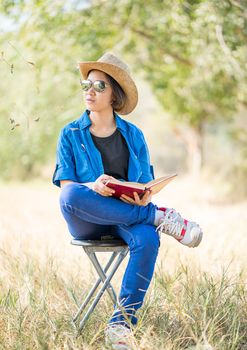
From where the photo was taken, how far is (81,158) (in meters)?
4.05

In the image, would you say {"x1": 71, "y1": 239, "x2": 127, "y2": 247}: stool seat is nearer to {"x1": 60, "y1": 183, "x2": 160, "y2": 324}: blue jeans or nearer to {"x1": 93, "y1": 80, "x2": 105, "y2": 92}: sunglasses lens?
{"x1": 60, "y1": 183, "x2": 160, "y2": 324}: blue jeans

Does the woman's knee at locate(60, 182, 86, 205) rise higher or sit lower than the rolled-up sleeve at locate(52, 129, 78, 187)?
lower

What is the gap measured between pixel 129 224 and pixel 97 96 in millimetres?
822

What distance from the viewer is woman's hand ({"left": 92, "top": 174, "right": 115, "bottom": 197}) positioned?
372 cm

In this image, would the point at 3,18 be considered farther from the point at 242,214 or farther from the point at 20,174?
the point at 20,174

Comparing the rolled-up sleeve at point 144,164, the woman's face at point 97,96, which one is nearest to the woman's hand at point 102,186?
the rolled-up sleeve at point 144,164

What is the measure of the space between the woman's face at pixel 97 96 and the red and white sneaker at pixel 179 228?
751 millimetres

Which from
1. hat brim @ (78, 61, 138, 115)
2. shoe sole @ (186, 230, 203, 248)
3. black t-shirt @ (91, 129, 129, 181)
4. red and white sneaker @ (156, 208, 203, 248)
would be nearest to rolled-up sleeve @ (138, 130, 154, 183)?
black t-shirt @ (91, 129, 129, 181)

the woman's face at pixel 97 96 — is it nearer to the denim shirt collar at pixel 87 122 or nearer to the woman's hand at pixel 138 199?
the denim shirt collar at pixel 87 122

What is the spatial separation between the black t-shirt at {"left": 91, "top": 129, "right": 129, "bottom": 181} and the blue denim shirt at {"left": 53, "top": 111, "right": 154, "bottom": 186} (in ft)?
0.13

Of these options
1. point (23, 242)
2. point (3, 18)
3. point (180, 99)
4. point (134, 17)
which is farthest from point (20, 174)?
point (23, 242)

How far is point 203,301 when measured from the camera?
4.11 m

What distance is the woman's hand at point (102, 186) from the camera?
3.72 metres

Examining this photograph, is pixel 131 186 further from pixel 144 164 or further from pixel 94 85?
pixel 94 85
